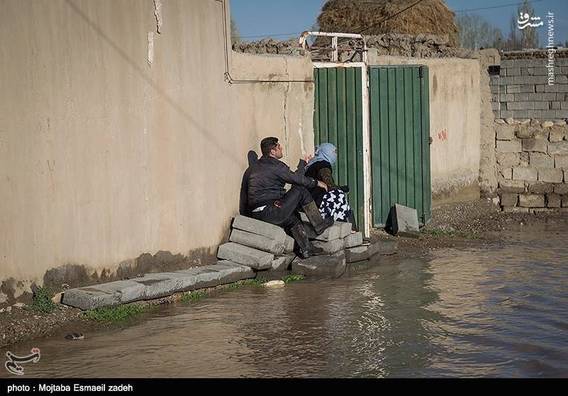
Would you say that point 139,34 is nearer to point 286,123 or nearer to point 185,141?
point 185,141

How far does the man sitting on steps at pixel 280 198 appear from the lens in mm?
11039

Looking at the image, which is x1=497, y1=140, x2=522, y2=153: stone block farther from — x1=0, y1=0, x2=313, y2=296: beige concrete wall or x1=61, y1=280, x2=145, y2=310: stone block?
x1=61, y1=280, x2=145, y2=310: stone block

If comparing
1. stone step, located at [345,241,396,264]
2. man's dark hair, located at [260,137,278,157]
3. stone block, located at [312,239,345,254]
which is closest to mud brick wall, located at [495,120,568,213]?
stone step, located at [345,241,396,264]

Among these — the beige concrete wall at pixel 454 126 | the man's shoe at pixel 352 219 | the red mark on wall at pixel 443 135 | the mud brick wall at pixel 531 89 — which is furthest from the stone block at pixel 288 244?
the mud brick wall at pixel 531 89

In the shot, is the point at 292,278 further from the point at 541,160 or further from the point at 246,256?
the point at 541,160

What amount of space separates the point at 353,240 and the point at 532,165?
5657 millimetres

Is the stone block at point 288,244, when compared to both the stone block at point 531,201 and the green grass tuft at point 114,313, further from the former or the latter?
the stone block at point 531,201

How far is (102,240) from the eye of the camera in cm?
936

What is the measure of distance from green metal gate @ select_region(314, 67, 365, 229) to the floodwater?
1931mm

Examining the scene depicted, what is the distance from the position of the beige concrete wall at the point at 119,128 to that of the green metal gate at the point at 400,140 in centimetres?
187

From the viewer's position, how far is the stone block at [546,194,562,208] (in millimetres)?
16094

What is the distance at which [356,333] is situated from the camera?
8.27 m

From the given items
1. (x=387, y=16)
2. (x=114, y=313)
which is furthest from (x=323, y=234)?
(x=387, y=16)

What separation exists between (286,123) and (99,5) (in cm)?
349
